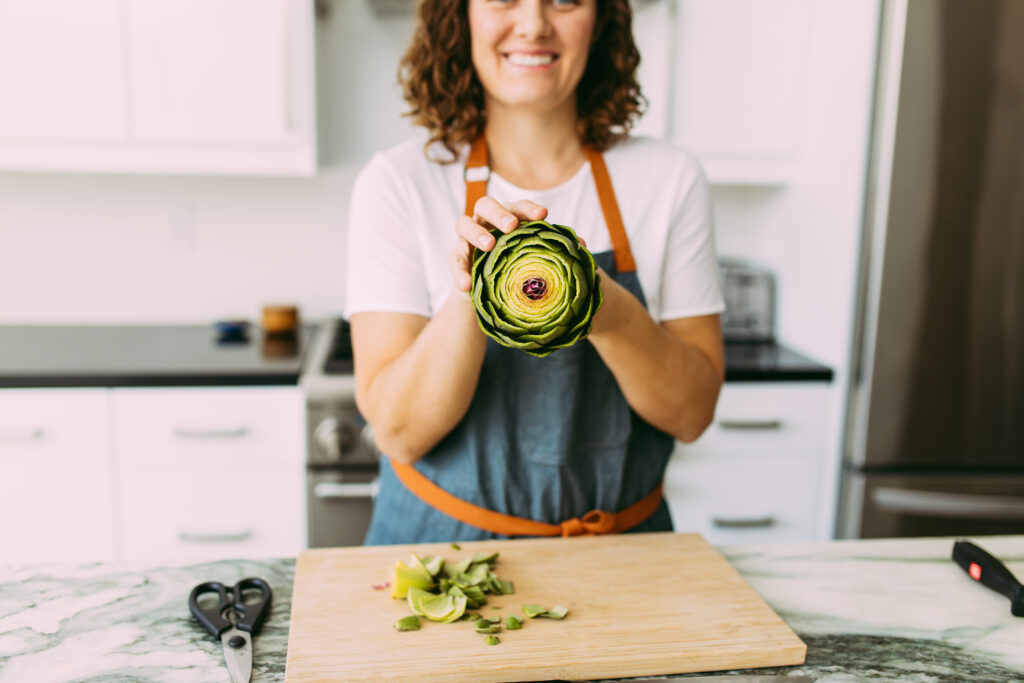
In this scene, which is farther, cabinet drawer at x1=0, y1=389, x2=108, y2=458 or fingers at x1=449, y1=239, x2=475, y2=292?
cabinet drawer at x1=0, y1=389, x2=108, y2=458

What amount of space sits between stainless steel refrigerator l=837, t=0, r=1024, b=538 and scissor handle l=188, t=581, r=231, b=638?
1.62 m

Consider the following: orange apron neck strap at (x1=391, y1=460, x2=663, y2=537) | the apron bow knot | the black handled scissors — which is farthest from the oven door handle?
the black handled scissors

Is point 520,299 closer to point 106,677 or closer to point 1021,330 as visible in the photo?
point 106,677

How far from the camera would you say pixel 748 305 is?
253 cm

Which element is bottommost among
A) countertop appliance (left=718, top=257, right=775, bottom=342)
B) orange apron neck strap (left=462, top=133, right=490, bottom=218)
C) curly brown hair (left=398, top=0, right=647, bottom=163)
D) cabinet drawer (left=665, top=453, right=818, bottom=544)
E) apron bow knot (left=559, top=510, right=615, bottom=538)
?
cabinet drawer (left=665, top=453, right=818, bottom=544)

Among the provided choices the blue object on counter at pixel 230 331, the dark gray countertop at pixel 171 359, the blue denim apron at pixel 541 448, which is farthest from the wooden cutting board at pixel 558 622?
the blue object on counter at pixel 230 331

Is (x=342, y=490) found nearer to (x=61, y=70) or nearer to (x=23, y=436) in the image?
(x=23, y=436)

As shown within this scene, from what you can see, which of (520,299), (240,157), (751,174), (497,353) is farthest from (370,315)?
(751,174)

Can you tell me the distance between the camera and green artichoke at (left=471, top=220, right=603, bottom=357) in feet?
2.65

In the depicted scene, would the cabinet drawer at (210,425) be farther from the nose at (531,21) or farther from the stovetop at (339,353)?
the nose at (531,21)

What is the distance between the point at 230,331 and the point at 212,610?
158 cm

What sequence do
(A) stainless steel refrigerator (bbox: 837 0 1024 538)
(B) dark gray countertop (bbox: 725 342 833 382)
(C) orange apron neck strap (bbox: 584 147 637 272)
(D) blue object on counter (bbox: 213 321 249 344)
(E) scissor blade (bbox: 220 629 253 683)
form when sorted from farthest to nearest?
(D) blue object on counter (bbox: 213 321 249 344) → (B) dark gray countertop (bbox: 725 342 833 382) → (A) stainless steel refrigerator (bbox: 837 0 1024 538) → (C) orange apron neck strap (bbox: 584 147 637 272) → (E) scissor blade (bbox: 220 629 253 683)

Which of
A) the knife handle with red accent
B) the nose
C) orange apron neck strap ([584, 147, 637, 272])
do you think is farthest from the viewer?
orange apron neck strap ([584, 147, 637, 272])

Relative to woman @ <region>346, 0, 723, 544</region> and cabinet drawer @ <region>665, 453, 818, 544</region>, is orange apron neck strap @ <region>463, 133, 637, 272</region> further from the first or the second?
cabinet drawer @ <region>665, 453, 818, 544</region>
